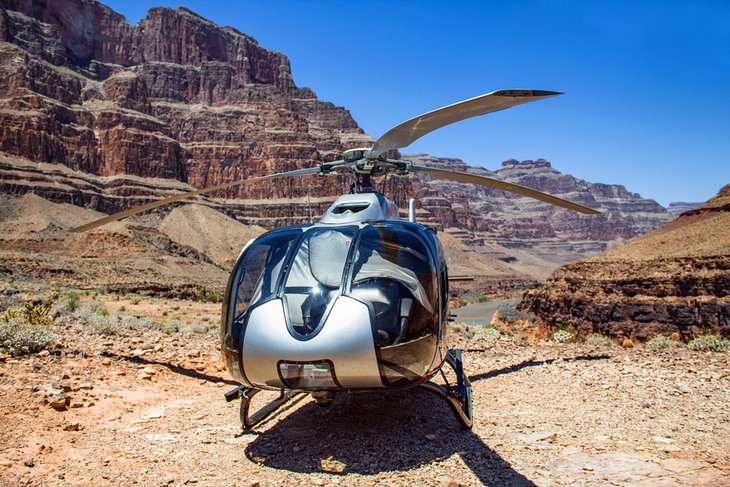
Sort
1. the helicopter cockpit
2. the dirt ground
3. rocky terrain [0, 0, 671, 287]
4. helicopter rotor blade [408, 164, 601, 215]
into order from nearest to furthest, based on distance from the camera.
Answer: the dirt ground
the helicopter cockpit
helicopter rotor blade [408, 164, 601, 215]
rocky terrain [0, 0, 671, 287]

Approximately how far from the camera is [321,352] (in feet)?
15.2

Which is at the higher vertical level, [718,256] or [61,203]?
[61,203]

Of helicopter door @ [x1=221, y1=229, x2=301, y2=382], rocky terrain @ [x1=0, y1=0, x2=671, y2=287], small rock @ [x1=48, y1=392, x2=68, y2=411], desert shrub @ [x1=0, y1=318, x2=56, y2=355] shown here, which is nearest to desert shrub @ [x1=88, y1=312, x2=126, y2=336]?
desert shrub @ [x1=0, y1=318, x2=56, y2=355]

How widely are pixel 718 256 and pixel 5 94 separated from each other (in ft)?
324

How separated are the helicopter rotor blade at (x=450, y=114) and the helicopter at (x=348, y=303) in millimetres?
11

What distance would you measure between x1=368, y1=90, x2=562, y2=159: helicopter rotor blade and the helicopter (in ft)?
0.04

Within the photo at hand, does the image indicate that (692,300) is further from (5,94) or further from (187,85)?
(187,85)

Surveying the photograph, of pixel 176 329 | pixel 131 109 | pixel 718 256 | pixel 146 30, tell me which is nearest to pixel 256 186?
pixel 131 109

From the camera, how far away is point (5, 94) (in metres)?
86.9

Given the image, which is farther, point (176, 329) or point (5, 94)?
point (5, 94)

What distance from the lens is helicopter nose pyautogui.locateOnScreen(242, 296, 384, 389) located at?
4656mm

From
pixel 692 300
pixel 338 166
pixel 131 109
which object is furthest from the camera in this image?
pixel 131 109

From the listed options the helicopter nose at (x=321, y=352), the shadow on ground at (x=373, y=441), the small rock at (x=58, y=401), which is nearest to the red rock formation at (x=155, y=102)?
the small rock at (x=58, y=401)

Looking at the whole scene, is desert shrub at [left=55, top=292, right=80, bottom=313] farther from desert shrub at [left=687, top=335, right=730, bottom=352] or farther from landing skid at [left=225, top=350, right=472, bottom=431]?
desert shrub at [left=687, top=335, right=730, bottom=352]
